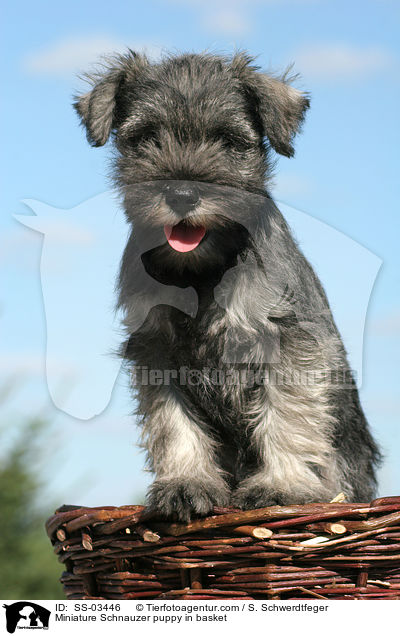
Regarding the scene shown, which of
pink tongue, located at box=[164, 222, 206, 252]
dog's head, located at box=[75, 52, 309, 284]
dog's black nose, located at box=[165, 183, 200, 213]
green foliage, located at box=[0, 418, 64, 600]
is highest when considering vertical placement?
dog's head, located at box=[75, 52, 309, 284]

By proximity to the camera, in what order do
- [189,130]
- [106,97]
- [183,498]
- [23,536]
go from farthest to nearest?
[23,536]
[106,97]
[189,130]
[183,498]

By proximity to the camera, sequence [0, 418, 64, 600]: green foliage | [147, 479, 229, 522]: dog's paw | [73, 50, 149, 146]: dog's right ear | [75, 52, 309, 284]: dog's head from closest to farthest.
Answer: [147, 479, 229, 522]: dog's paw < [75, 52, 309, 284]: dog's head < [73, 50, 149, 146]: dog's right ear < [0, 418, 64, 600]: green foliage

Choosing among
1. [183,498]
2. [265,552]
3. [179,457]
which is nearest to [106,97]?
[179,457]

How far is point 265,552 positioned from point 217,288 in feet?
4.24

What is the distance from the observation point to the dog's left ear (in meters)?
3.92

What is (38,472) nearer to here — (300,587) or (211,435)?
(211,435)

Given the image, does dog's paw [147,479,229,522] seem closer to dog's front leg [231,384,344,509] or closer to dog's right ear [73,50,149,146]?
dog's front leg [231,384,344,509]

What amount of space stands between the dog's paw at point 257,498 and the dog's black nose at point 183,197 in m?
1.33

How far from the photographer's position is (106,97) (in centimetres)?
413

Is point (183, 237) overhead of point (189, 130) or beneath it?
beneath
